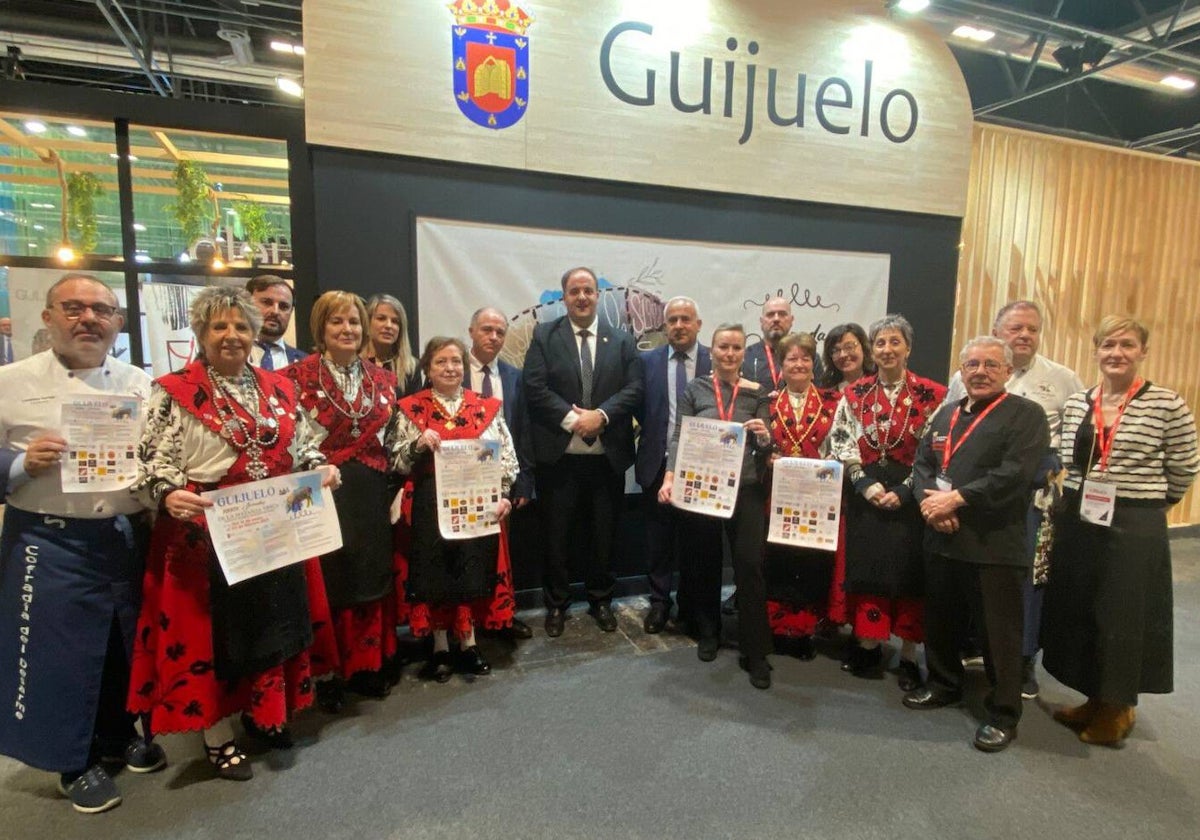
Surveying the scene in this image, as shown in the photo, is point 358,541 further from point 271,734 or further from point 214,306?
point 214,306

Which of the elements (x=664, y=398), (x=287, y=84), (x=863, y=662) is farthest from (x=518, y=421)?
(x=287, y=84)

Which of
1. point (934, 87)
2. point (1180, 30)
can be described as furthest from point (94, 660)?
point (1180, 30)

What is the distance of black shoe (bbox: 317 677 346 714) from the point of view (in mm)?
2562

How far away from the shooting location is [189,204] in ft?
11.3

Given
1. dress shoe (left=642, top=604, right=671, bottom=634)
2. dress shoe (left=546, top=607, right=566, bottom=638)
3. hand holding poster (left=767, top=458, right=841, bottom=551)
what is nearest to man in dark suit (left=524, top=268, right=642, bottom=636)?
dress shoe (left=546, top=607, right=566, bottom=638)

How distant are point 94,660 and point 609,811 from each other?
171 cm

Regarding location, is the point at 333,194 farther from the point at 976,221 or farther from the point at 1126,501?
the point at 976,221

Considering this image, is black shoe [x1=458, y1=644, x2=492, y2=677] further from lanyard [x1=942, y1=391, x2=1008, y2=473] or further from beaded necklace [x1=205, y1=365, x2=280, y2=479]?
lanyard [x1=942, y1=391, x2=1008, y2=473]

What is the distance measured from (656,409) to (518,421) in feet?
2.31

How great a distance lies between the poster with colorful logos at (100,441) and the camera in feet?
5.92

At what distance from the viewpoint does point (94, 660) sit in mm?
1993

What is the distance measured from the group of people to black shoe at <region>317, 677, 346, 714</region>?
0.04 ft

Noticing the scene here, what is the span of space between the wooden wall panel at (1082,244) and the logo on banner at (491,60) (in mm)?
3417

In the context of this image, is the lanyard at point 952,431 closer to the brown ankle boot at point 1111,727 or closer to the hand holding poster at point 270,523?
the brown ankle boot at point 1111,727
